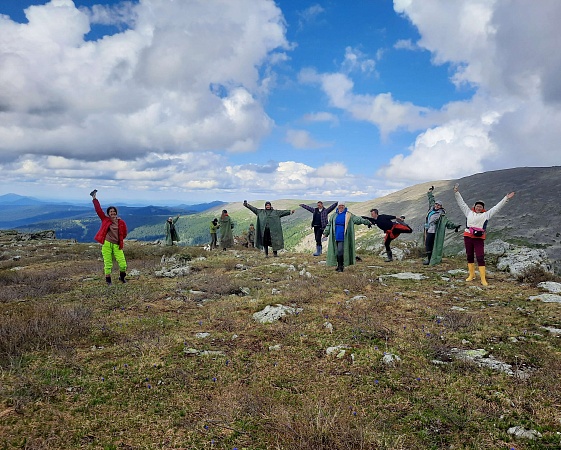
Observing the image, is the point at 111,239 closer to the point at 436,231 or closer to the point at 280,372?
the point at 280,372

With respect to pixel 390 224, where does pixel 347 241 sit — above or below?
below

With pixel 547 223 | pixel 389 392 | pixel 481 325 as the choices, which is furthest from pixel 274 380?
pixel 547 223

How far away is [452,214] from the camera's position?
2895 cm

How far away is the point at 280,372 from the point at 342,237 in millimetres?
9140

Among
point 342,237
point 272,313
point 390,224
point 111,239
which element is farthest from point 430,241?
point 111,239

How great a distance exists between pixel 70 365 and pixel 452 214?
30.4 metres

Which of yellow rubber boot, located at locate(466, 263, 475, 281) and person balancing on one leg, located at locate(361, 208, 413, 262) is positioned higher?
person balancing on one leg, located at locate(361, 208, 413, 262)

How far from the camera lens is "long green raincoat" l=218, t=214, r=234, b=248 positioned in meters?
25.5

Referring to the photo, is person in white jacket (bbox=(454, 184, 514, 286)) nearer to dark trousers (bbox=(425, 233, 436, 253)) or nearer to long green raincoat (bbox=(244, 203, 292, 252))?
dark trousers (bbox=(425, 233, 436, 253))

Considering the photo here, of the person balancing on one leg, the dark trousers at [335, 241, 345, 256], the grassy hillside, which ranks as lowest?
the grassy hillside

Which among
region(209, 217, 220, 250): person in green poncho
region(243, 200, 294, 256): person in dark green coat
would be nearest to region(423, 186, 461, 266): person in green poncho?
region(243, 200, 294, 256): person in dark green coat

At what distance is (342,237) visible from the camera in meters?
13.8

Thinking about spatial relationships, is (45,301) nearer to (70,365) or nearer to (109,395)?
(70,365)

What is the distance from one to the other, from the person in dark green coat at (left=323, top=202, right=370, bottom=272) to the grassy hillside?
166 inches
